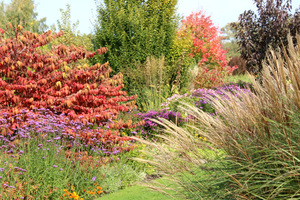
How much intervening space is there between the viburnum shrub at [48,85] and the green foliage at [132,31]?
161 inches

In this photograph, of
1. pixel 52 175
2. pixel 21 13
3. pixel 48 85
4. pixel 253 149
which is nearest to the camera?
pixel 253 149

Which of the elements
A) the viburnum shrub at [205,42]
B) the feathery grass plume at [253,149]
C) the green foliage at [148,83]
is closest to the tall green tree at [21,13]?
the viburnum shrub at [205,42]

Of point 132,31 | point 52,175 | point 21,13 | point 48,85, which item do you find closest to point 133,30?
point 132,31

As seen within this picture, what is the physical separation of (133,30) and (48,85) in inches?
222

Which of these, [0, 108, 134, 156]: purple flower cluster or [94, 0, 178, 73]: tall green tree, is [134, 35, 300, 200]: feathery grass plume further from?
[94, 0, 178, 73]: tall green tree

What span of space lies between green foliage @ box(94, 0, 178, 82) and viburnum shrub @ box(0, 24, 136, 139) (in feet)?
13.4

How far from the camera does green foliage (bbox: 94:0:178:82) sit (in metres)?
11.0

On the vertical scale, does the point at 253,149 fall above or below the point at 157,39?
below

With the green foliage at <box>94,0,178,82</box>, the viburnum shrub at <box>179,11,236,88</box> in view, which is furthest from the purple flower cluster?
the viburnum shrub at <box>179,11,236,88</box>

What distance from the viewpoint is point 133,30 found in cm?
1124

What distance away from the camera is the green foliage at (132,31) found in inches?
433

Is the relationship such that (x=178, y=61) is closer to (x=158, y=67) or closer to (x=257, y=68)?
(x=158, y=67)

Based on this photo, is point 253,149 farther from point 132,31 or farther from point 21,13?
point 21,13

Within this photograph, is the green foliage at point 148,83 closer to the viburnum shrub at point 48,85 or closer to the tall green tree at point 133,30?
the tall green tree at point 133,30
